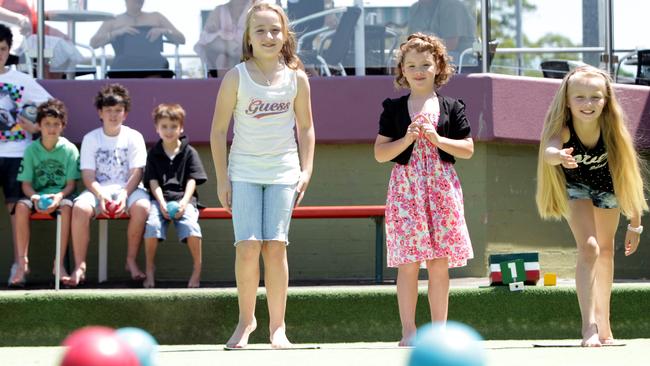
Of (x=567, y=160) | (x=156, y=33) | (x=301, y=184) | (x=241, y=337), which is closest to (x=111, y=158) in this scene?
(x=156, y=33)

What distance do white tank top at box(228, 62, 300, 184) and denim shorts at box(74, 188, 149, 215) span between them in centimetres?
249

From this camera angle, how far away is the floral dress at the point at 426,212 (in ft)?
21.4

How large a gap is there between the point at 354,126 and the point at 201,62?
1.34 m

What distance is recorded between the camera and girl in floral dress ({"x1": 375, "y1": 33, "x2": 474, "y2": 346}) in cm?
651

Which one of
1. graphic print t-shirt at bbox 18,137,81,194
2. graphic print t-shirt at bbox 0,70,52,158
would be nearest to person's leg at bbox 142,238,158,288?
graphic print t-shirt at bbox 18,137,81,194

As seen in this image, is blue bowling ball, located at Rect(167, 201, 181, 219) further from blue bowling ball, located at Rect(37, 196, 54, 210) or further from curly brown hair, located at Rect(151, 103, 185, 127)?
blue bowling ball, located at Rect(37, 196, 54, 210)

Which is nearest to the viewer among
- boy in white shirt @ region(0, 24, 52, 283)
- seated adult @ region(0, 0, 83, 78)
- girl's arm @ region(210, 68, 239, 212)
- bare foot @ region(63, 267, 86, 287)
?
girl's arm @ region(210, 68, 239, 212)

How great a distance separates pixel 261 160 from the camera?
6.38 meters

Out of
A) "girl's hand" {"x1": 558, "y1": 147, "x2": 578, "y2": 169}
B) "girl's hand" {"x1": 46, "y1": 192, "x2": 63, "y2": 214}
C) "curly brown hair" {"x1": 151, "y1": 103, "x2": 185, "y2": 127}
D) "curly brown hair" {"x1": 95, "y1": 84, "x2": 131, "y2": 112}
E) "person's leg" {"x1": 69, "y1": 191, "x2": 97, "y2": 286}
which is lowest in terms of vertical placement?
"person's leg" {"x1": 69, "y1": 191, "x2": 97, "y2": 286}

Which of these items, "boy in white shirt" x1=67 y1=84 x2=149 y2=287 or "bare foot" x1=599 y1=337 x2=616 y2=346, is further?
"boy in white shirt" x1=67 y1=84 x2=149 y2=287

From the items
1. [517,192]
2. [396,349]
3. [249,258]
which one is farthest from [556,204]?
[517,192]

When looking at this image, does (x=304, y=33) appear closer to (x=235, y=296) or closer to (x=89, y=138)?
(x=89, y=138)

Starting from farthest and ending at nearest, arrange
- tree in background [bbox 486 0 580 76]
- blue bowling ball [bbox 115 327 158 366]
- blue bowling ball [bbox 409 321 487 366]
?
1. tree in background [bbox 486 0 580 76]
2. blue bowling ball [bbox 115 327 158 366]
3. blue bowling ball [bbox 409 321 487 366]

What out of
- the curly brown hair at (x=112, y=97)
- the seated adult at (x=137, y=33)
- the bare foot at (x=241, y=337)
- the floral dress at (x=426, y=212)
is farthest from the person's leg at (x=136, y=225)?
the floral dress at (x=426, y=212)
